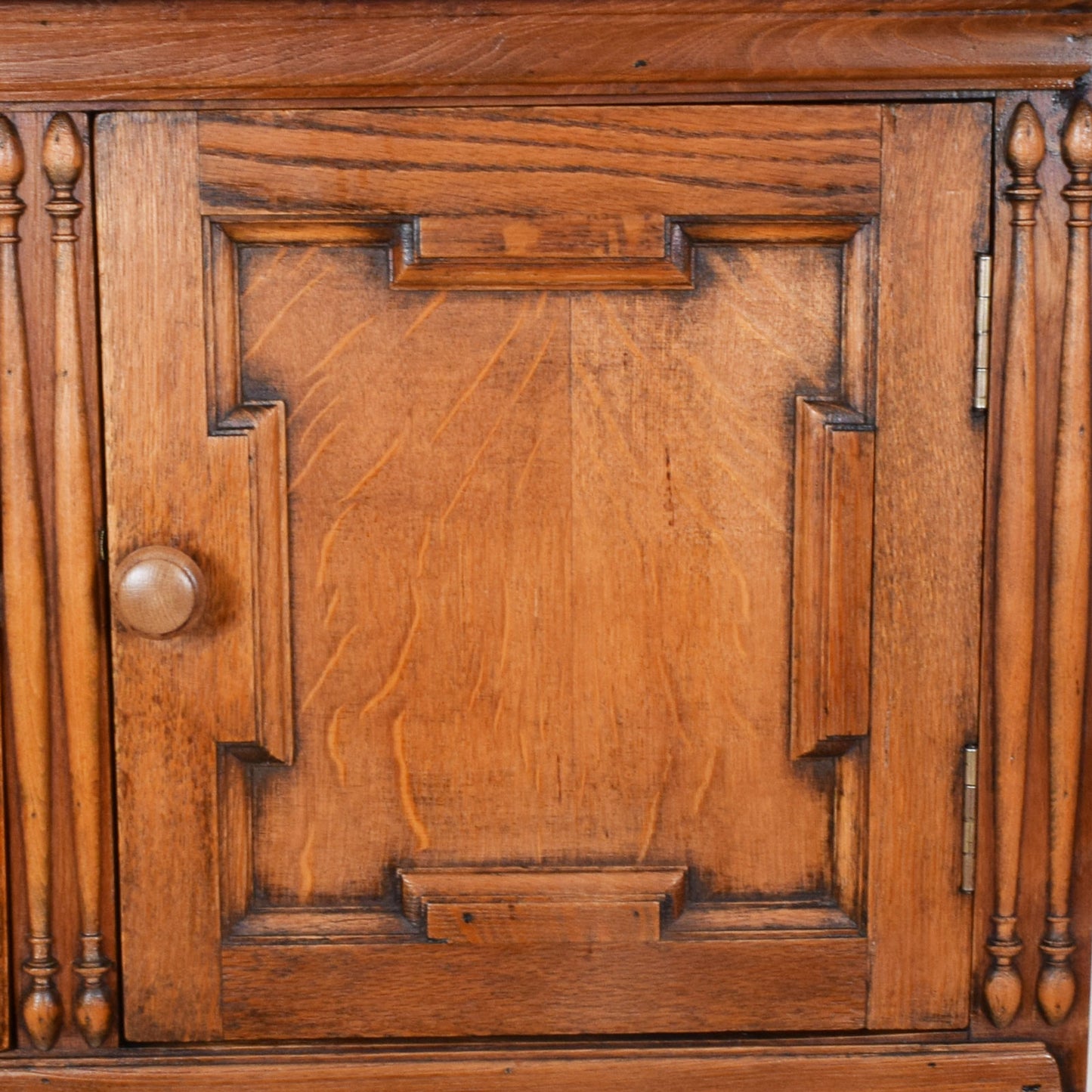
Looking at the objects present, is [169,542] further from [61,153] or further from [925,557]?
[925,557]

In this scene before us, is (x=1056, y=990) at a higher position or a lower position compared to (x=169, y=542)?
lower

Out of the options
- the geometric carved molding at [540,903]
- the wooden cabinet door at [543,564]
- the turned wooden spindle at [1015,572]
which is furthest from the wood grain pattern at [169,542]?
the turned wooden spindle at [1015,572]

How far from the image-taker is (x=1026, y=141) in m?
0.71

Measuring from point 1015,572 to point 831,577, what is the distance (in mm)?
102

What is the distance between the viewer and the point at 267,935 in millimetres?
761

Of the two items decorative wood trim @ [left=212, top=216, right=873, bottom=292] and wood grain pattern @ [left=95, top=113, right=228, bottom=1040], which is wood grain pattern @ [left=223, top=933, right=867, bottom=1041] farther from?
decorative wood trim @ [left=212, top=216, right=873, bottom=292]

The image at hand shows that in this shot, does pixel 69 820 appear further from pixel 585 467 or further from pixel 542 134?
pixel 542 134

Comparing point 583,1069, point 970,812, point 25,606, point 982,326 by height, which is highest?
point 982,326

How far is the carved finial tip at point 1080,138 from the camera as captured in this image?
71 centimetres

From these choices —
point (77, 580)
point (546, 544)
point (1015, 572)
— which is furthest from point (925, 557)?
point (77, 580)

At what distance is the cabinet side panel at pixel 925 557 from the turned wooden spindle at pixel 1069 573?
4 centimetres

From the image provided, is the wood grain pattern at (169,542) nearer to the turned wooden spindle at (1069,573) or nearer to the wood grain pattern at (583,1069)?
the wood grain pattern at (583,1069)

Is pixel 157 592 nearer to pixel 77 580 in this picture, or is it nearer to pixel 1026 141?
pixel 77 580

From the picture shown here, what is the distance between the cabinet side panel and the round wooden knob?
0.38 meters
